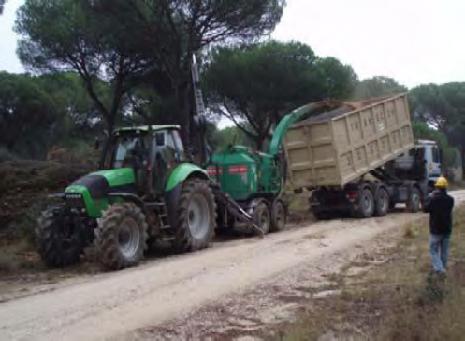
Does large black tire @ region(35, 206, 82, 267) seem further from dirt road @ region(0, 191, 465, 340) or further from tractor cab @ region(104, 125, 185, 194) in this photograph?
tractor cab @ region(104, 125, 185, 194)

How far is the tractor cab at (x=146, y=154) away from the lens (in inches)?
525

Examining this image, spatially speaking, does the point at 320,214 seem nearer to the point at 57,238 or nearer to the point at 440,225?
the point at 57,238

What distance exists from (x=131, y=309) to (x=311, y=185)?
11819 millimetres

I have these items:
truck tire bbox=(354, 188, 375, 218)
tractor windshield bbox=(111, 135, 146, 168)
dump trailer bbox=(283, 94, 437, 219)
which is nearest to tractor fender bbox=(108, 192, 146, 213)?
tractor windshield bbox=(111, 135, 146, 168)

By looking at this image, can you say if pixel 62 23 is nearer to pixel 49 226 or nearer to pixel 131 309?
pixel 49 226

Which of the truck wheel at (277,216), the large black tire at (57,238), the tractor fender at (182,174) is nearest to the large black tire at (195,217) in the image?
the tractor fender at (182,174)

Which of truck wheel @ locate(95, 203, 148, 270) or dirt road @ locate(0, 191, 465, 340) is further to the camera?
truck wheel @ locate(95, 203, 148, 270)

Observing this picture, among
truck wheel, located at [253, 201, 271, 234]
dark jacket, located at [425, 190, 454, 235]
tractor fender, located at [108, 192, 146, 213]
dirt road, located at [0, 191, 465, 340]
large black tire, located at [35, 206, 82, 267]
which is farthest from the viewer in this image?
truck wheel, located at [253, 201, 271, 234]

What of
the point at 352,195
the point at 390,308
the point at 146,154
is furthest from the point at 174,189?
the point at 352,195

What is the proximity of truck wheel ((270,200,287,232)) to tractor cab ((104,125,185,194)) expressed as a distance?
4.10 meters

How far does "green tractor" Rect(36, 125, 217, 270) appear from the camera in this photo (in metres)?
12.1

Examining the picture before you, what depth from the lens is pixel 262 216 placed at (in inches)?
666

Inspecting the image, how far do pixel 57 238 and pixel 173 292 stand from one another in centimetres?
377

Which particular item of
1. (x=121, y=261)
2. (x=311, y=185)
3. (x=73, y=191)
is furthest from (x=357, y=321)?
(x=311, y=185)
